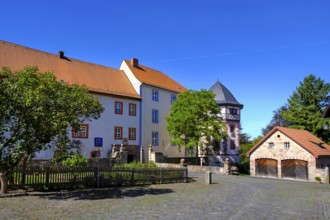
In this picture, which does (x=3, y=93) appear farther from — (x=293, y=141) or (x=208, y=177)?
(x=293, y=141)

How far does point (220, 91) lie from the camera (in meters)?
60.9

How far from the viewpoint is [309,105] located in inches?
1864

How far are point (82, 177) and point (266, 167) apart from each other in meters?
27.2

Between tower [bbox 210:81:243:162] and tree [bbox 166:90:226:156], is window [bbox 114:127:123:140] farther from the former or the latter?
tower [bbox 210:81:243:162]

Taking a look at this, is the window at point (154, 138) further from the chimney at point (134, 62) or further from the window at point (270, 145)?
the window at point (270, 145)

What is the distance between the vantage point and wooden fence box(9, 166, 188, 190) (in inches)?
640

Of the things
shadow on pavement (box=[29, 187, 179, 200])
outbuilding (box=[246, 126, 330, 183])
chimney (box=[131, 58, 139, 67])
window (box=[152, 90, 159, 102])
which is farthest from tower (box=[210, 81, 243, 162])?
shadow on pavement (box=[29, 187, 179, 200])

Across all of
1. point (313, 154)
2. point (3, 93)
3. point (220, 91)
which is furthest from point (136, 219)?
point (220, 91)

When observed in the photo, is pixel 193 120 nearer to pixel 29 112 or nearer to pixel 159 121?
Result: pixel 159 121

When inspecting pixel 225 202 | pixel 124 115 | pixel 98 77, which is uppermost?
pixel 98 77

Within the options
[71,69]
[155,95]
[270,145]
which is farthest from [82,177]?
[270,145]

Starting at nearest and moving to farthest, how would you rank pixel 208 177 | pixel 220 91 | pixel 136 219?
pixel 136 219
pixel 208 177
pixel 220 91

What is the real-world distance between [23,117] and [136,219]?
24.4 ft

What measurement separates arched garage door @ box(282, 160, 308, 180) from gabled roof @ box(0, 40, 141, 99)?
18592mm
